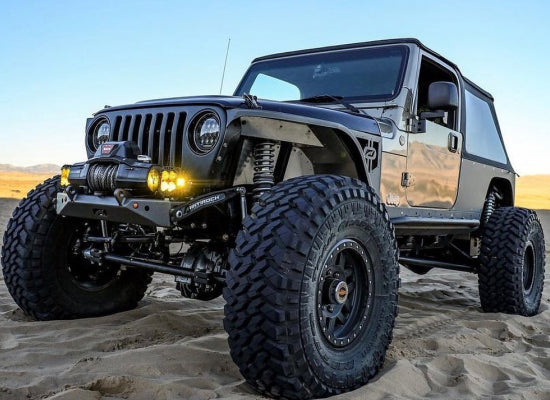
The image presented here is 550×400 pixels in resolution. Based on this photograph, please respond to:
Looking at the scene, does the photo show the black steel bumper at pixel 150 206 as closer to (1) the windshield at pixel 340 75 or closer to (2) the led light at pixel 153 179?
(2) the led light at pixel 153 179

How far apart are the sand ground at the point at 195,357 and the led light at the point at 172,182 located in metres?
0.87

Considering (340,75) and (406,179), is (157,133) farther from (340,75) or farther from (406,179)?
(406,179)

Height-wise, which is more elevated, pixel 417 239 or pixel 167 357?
pixel 417 239

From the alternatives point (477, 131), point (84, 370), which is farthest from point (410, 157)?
point (84, 370)

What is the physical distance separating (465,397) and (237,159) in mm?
1634

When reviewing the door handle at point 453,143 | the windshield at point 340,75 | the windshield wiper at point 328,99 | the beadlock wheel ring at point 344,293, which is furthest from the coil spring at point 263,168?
the door handle at point 453,143

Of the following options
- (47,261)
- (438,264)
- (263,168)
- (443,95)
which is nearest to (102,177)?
(263,168)

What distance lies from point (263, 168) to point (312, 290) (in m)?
0.75

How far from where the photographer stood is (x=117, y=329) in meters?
3.86

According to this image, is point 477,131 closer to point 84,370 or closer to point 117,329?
point 117,329

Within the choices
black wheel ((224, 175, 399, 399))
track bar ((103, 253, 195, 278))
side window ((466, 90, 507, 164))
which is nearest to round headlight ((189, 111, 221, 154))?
black wheel ((224, 175, 399, 399))

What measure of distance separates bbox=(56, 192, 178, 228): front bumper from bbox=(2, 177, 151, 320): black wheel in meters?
0.70

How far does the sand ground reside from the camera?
2.74 meters

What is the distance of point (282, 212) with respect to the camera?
275cm
